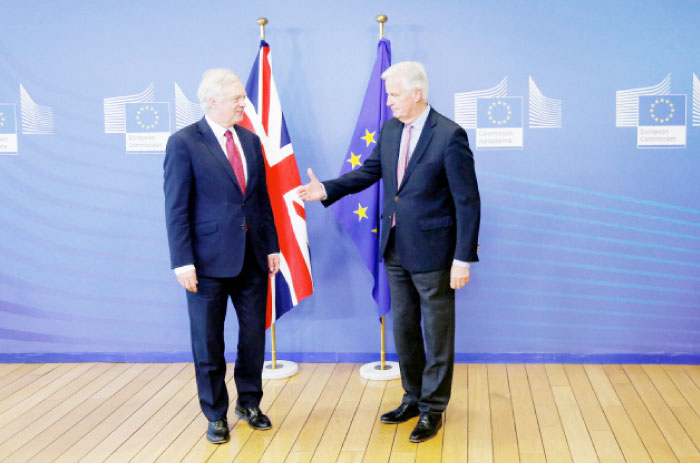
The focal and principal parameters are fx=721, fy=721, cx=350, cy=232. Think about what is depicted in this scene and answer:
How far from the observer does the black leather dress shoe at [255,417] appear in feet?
10.4

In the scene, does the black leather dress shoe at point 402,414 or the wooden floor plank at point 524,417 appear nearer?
the wooden floor plank at point 524,417

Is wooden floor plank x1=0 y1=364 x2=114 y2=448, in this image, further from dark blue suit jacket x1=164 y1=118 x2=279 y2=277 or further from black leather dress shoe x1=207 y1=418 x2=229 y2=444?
dark blue suit jacket x1=164 y1=118 x2=279 y2=277

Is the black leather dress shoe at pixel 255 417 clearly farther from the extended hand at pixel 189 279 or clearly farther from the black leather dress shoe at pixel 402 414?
the extended hand at pixel 189 279

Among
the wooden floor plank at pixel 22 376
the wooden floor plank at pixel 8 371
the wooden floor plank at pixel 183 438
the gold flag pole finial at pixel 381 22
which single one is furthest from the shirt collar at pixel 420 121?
the wooden floor plank at pixel 8 371

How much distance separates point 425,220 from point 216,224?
862 millimetres

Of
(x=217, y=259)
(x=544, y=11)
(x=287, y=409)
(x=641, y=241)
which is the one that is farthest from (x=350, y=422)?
(x=544, y=11)

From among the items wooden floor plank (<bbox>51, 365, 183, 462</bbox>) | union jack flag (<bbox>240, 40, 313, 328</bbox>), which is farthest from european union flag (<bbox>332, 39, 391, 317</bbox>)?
wooden floor plank (<bbox>51, 365, 183, 462</bbox>)

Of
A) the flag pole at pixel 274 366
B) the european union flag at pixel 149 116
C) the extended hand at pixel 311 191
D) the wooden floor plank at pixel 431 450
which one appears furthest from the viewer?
the european union flag at pixel 149 116

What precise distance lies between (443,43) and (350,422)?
6.93ft

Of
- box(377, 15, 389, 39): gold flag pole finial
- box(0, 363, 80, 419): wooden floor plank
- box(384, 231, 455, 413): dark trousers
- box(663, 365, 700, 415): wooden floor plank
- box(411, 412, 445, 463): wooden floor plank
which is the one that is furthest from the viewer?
box(377, 15, 389, 39): gold flag pole finial

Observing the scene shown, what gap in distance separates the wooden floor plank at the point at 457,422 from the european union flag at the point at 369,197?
56 cm

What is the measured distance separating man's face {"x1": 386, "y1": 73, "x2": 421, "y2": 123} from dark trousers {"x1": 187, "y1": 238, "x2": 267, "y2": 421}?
0.85 m

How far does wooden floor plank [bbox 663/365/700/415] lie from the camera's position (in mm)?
3426

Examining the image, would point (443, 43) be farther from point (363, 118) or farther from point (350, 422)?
point (350, 422)
